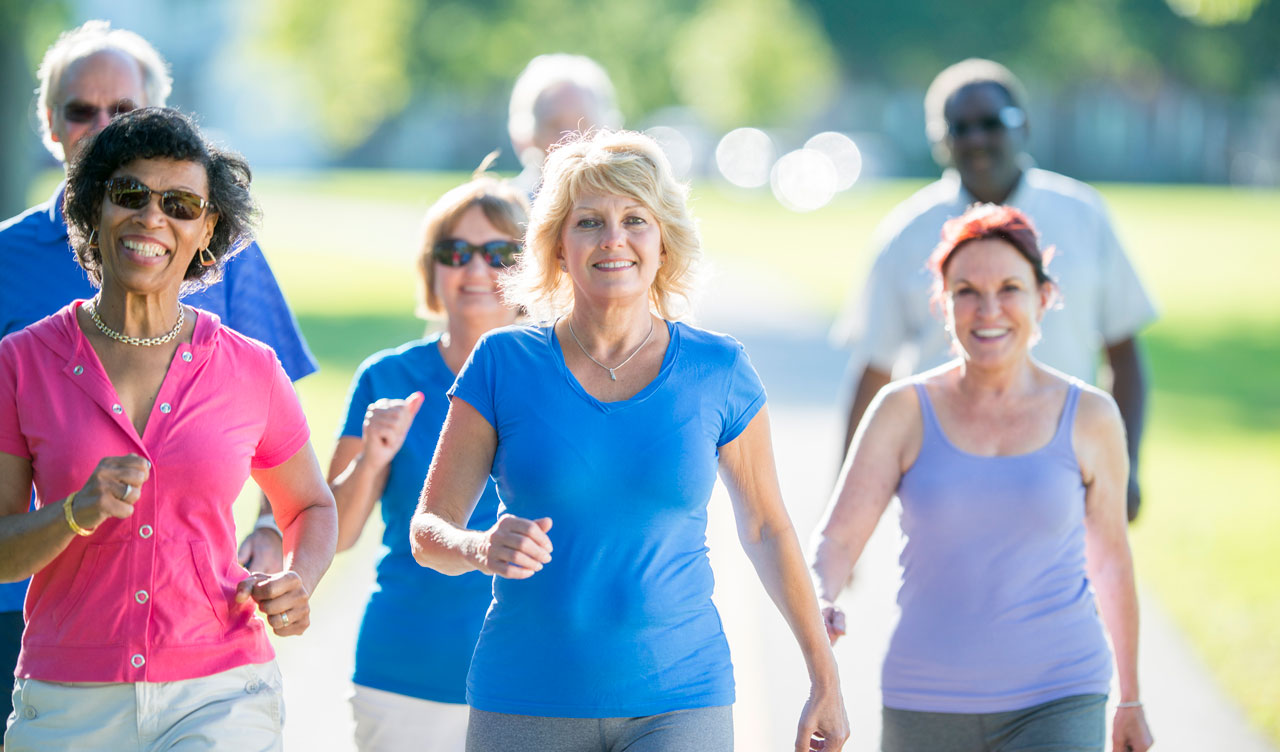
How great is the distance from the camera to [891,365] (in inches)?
270

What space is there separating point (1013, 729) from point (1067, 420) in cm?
86

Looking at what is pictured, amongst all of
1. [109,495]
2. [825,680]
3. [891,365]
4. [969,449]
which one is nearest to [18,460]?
[109,495]

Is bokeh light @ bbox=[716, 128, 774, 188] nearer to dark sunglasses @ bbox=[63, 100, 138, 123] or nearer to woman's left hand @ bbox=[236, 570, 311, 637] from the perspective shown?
dark sunglasses @ bbox=[63, 100, 138, 123]

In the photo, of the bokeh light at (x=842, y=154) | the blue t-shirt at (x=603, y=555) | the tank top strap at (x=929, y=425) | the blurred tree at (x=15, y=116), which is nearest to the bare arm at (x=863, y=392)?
the tank top strap at (x=929, y=425)

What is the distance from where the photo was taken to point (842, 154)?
74.4 m

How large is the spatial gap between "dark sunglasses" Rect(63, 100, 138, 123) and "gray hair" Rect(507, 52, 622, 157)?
244 cm

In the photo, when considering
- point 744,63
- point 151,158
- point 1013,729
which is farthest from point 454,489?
point 744,63

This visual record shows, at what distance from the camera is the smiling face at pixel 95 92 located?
4910 millimetres

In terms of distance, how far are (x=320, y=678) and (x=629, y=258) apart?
4.29m

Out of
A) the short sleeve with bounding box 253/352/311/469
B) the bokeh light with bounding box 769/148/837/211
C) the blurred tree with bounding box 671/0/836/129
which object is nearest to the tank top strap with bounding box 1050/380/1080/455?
the short sleeve with bounding box 253/352/311/469

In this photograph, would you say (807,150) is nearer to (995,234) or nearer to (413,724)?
(995,234)

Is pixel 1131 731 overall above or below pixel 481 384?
below

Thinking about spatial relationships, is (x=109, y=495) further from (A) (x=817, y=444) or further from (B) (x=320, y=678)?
(A) (x=817, y=444)

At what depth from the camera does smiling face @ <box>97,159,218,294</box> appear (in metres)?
3.76
